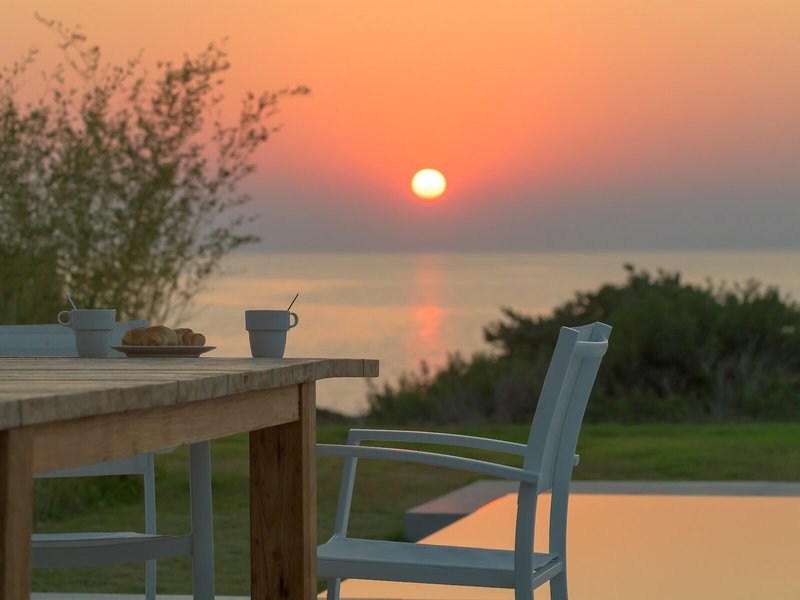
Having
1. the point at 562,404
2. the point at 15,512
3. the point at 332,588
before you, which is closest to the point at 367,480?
the point at 332,588

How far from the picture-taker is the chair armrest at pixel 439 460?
228 cm

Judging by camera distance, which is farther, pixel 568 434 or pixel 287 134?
pixel 287 134

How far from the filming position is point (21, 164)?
6289 millimetres

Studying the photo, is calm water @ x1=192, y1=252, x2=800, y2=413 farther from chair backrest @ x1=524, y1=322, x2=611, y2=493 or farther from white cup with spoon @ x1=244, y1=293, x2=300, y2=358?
chair backrest @ x1=524, y1=322, x2=611, y2=493

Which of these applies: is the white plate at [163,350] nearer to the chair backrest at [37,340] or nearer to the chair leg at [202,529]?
the chair leg at [202,529]

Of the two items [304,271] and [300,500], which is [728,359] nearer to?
[300,500]

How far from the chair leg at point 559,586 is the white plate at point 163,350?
33.5 inches

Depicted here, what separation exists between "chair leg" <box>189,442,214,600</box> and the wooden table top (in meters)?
0.27

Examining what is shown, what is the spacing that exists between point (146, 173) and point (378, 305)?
20.1m

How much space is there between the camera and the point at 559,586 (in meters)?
2.59

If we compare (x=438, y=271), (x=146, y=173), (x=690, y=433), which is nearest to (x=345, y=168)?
(x=690, y=433)

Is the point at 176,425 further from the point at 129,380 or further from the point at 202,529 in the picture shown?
the point at 202,529

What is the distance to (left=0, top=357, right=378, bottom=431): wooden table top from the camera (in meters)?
1.53

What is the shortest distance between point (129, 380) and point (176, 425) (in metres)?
0.10
